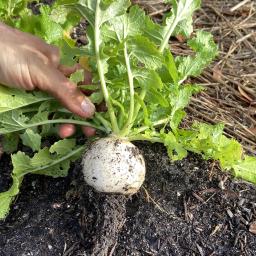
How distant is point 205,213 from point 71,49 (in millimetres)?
837

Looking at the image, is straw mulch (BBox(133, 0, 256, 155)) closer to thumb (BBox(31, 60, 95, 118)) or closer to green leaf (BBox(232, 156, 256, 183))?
green leaf (BBox(232, 156, 256, 183))

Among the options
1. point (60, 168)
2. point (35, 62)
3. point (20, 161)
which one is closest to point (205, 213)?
point (60, 168)

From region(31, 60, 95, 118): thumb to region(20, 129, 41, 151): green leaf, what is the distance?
0.19 metres

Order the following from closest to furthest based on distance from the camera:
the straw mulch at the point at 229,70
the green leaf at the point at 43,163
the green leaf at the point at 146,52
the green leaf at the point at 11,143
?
the green leaf at the point at 146,52 → the green leaf at the point at 43,163 → the green leaf at the point at 11,143 → the straw mulch at the point at 229,70

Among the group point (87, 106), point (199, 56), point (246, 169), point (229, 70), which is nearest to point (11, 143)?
point (87, 106)

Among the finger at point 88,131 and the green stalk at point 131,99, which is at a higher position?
the green stalk at point 131,99

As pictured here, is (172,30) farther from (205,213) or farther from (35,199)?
(35,199)

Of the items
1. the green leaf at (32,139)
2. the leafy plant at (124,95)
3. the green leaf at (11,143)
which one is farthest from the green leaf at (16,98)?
the green leaf at (11,143)

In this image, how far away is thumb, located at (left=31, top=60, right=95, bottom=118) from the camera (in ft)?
6.55

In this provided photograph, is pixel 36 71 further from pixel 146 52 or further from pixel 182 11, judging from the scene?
pixel 182 11

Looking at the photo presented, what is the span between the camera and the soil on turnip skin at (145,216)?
2.00 m

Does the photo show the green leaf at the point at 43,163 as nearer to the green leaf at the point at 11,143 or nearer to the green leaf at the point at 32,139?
the green leaf at the point at 32,139

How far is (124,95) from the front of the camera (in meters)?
2.09

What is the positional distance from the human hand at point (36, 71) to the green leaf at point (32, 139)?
0.17 metres
